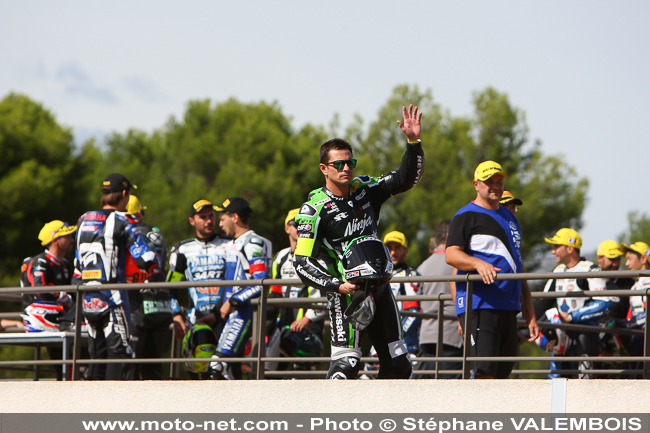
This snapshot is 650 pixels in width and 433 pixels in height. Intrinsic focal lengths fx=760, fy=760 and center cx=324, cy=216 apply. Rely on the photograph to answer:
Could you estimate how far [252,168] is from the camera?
2408cm

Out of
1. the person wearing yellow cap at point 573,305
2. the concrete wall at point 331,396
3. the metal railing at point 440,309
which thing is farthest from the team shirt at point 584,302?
the concrete wall at point 331,396

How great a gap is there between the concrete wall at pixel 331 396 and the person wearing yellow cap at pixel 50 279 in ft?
5.32

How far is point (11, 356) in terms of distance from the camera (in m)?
21.1

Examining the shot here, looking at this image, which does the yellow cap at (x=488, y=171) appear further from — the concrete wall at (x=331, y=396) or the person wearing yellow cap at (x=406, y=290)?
the person wearing yellow cap at (x=406, y=290)

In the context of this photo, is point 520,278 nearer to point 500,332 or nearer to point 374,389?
point 500,332

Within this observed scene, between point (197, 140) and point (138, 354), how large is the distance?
1933cm

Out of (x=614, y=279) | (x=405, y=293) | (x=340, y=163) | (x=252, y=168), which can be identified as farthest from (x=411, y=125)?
(x=252, y=168)

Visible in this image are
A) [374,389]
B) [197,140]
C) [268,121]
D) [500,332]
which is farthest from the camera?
[268,121]

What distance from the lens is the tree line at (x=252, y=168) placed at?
72.2 ft

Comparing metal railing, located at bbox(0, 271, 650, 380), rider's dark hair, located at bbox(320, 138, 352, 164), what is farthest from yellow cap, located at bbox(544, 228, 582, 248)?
rider's dark hair, located at bbox(320, 138, 352, 164)

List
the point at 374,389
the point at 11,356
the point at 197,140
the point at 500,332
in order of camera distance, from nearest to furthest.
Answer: the point at 374,389 < the point at 500,332 < the point at 11,356 < the point at 197,140
